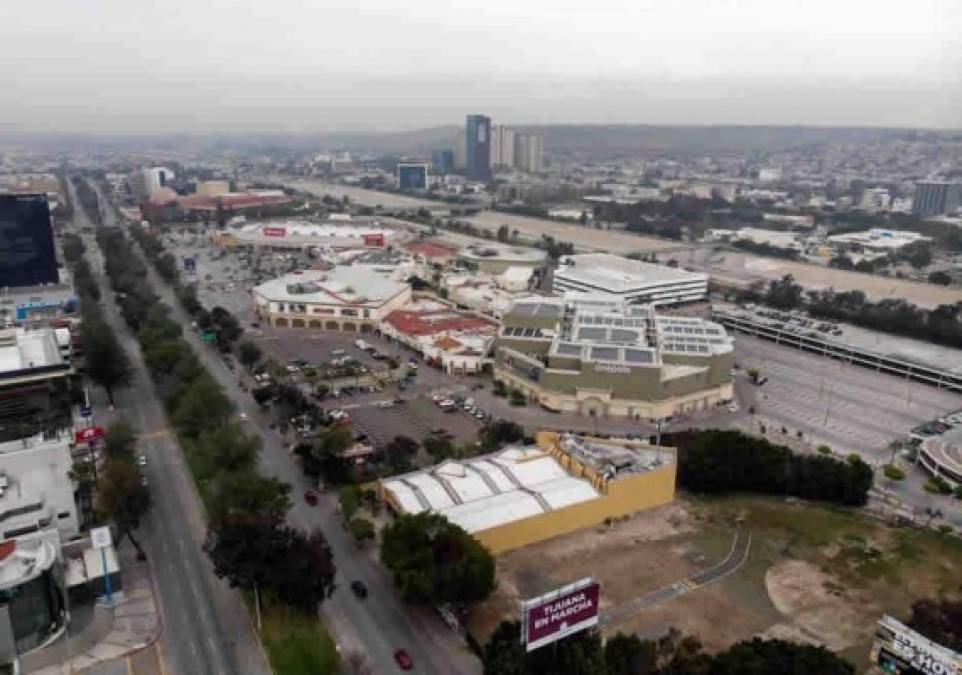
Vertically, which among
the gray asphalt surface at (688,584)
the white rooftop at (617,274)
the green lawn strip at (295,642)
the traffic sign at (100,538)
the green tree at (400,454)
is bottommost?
the gray asphalt surface at (688,584)

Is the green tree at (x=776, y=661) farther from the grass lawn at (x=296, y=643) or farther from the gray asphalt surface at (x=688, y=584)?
the grass lawn at (x=296, y=643)

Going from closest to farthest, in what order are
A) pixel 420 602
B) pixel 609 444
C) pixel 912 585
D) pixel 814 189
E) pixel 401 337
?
pixel 420 602 → pixel 912 585 → pixel 609 444 → pixel 401 337 → pixel 814 189

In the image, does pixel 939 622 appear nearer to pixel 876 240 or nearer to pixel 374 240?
pixel 374 240

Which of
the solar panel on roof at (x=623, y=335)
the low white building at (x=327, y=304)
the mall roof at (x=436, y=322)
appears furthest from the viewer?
the low white building at (x=327, y=304)

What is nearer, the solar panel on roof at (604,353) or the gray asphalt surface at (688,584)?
the gray asphalt surface at (688,584)

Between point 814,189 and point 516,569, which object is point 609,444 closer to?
point 516,569

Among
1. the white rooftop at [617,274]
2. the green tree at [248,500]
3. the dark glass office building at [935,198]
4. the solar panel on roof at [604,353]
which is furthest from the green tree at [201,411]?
the dark glass office building at [935,198]

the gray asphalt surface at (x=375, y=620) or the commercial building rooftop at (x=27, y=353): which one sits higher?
the commercial building rooftop at (x=27, y=353)

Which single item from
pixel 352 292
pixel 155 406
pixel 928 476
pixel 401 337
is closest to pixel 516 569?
pixel 928 476
